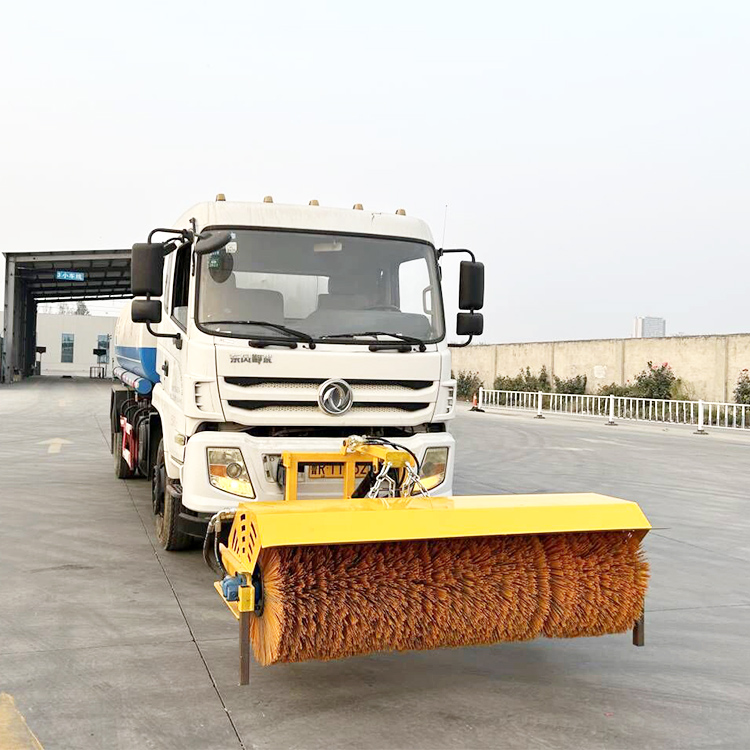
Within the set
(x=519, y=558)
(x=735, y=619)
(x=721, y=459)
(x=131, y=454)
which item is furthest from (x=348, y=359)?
(x=721, y=459)

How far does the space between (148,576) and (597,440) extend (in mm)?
13672

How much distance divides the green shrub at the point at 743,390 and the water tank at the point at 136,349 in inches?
694

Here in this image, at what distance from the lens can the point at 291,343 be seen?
17.4 ft

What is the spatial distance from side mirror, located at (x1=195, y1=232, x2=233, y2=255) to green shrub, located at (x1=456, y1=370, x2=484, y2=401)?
3070 cm

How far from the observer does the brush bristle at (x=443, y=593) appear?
3457mm

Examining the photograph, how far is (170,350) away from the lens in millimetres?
6180

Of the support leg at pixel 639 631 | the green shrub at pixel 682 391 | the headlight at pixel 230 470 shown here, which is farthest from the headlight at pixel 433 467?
the green shrub at pixel 682 391

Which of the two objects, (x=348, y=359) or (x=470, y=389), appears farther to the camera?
(x=470, y=389)

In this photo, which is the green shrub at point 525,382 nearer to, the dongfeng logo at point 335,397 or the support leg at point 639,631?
the dongfeng logo at point 335,397

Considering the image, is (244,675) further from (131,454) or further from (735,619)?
(131,454)

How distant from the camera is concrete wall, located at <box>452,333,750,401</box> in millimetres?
23906

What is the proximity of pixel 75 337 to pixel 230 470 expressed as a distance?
75989 millimetres

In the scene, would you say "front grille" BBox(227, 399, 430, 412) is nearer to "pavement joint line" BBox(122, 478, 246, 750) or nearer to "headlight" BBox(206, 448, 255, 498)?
"headlight" BBox(206, 448, 255, 498)

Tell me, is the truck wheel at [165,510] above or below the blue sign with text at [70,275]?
below
